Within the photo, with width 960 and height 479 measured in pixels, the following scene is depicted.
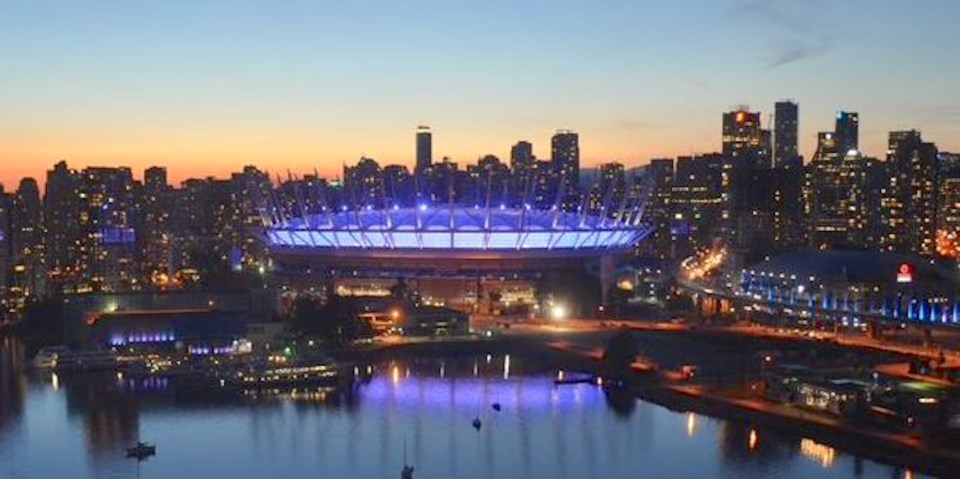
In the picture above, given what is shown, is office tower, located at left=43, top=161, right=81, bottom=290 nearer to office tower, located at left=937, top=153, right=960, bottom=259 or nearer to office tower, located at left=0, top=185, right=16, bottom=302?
office tower, located at left=0, top=185, right=16, bottom=302

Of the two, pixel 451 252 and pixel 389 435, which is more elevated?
pixel 451 252

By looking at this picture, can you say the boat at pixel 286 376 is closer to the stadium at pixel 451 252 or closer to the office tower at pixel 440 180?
the stadium at pixel 451 252

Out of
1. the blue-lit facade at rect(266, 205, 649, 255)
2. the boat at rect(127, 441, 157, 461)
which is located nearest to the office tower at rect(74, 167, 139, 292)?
the blue-lit facade at rect(266, 205, 649, 255)

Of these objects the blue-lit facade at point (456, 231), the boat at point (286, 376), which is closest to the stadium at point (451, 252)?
the blue-lit facade at point (456, 231)

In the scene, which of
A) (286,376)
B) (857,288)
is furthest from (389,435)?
(857,288)

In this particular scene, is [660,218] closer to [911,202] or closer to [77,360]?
[911,202]
